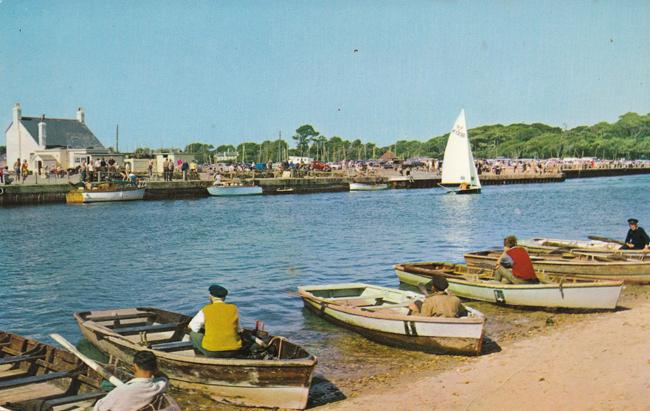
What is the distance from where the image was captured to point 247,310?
68.1 ft

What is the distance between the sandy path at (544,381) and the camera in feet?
36.2

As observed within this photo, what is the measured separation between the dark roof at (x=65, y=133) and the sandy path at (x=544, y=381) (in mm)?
85199

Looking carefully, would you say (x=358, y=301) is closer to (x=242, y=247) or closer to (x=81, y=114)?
(x=242, y=247)

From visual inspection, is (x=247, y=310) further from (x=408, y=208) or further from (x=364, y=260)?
(x=408, y=208)

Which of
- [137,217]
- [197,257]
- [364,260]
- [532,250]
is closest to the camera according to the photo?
[532,250]

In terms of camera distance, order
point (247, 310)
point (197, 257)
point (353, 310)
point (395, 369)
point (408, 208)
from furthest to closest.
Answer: point (408, 208)
point (197, 257)
point (247, 310)
point (353, 310)
point (395, 369)

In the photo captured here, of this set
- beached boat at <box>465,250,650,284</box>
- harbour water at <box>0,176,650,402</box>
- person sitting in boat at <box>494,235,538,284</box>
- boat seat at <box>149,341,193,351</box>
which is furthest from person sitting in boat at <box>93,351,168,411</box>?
beached boat at <box>465,250,650,284</box>

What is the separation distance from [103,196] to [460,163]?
44181mm

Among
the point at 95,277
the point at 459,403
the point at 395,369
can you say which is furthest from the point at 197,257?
the point at 459,403

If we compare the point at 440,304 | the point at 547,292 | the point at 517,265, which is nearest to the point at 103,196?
the point at 517,265

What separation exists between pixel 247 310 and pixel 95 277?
33.6ft

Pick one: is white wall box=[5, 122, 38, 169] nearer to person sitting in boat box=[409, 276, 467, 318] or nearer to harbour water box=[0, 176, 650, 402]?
harbour water box=[0, 176, 650, 402]

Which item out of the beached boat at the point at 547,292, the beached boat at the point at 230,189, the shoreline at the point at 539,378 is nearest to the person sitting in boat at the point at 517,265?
the beached boat at the point at 547,292

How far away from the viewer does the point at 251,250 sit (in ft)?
119
